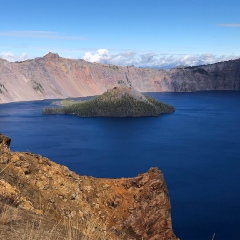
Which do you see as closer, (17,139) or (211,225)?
(211,225)

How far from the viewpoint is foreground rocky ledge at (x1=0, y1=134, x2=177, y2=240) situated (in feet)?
71.1

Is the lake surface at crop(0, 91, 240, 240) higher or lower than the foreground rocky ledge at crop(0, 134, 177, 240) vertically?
lower

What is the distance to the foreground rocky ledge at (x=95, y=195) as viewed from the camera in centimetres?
2167

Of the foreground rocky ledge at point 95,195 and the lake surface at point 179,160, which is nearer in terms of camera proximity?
the foreground rocky ledge at point 95,195

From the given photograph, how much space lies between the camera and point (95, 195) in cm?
2831

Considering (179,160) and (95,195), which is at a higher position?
(95,195)

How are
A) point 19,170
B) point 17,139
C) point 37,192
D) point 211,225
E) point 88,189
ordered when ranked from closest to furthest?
point 37,192 < point 19,170 < point 88,189 < point 211,225 < point 17,139

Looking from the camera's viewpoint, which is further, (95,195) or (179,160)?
(179,160)

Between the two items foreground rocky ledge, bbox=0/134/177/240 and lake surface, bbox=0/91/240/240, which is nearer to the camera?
foreground rocky ledge, bbox=0/134/177/240

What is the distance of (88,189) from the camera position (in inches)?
1116

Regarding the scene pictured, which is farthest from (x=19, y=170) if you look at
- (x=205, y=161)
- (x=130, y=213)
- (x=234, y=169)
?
(x=205, y=161)

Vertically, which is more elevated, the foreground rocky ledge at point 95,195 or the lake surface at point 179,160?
the foreground rocky ledge at point 95,195

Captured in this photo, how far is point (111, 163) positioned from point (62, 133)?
71983 mm

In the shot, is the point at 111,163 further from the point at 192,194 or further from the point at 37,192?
the point at 37,192
